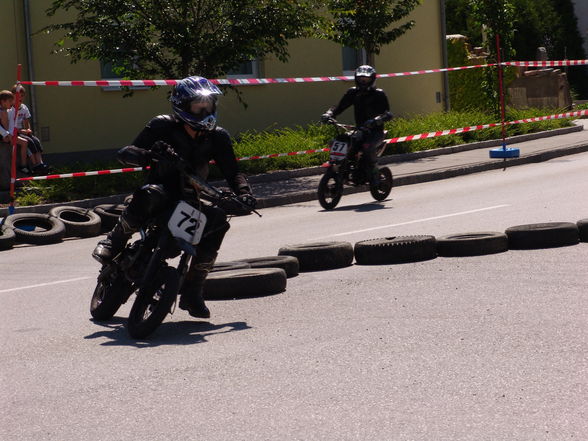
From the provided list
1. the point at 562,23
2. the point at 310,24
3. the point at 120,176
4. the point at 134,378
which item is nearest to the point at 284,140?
the point at 310,24

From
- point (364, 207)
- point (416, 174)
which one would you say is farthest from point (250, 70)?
point (364, 207)

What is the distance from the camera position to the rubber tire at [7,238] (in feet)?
42.7

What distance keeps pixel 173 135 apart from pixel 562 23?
1596 inches

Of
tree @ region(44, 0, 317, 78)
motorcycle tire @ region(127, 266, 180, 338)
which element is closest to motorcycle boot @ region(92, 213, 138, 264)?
motorcycle tire @ region(127, 266, 180, 338)

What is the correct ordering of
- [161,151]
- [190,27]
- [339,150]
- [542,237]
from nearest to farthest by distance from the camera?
[161,151] → [542,237] → [339,150] → [190,27]

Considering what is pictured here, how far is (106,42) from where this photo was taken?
18.2m

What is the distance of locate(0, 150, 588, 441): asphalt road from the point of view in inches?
201

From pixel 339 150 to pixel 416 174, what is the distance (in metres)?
3.93

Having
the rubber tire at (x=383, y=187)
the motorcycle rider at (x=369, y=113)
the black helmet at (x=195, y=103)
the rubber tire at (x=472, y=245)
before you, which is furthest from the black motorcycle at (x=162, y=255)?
the rubber tire at (x=383, y=187)

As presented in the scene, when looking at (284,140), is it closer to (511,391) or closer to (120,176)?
(120,176)

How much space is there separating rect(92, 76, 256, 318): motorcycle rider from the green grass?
827cm

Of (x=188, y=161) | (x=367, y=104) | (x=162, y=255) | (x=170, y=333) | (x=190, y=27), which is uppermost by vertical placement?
(x=190, y=27)

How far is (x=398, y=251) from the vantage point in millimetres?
9641

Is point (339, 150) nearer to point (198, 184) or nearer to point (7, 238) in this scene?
point (7, 238)
